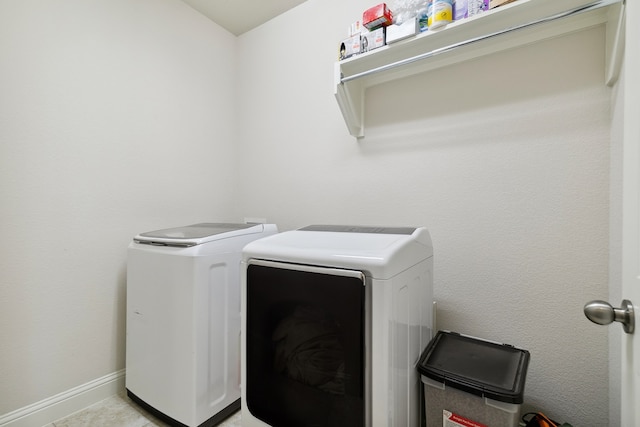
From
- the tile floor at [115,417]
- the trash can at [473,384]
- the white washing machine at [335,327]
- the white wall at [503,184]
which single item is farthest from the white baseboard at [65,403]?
the trash can at [473,384]

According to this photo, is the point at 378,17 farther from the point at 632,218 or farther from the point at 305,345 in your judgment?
the point at 305,345

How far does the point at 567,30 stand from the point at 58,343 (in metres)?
2.80

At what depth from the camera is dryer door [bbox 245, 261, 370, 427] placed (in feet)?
3.07

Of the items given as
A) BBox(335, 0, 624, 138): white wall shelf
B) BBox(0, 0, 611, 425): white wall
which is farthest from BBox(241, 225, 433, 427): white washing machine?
BBox(335, 0, 624, 138): white wall shelf

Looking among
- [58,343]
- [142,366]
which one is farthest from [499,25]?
[58,343]

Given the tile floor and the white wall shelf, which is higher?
the white wall shelf

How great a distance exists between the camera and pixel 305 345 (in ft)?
3.50

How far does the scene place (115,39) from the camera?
5.68 ft

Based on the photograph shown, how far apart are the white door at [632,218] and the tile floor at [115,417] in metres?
1.54

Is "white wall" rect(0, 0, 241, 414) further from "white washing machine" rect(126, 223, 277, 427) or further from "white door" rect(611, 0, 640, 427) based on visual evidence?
"white door" rect(611, 0, 640, 427)

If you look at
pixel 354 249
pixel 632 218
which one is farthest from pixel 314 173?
pixel 632 218

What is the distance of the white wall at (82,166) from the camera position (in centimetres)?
139

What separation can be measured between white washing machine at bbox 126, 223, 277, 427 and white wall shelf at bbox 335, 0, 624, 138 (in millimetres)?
1037

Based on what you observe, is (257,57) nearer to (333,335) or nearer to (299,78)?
(299,78)
